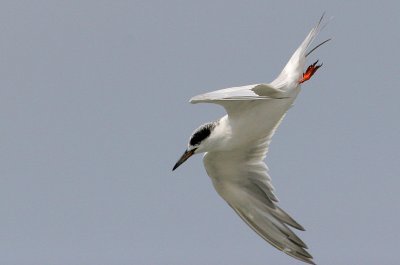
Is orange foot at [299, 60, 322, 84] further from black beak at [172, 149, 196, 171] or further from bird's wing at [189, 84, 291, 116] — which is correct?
black beak at [172, 149, 196, 171]

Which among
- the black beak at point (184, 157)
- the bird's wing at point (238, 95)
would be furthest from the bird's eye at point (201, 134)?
the bird's wing at point (238, 95)

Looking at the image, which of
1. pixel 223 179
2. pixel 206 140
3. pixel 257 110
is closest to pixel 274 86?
pixel 257 110

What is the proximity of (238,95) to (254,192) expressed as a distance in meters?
2.99

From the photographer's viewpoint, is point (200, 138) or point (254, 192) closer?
point (200, 138)

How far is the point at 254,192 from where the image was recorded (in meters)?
12.3

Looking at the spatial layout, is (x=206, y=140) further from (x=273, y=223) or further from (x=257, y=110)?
(x=273, y=223)

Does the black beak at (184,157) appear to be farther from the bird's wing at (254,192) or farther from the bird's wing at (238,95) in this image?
the bird's wing at (238,95)

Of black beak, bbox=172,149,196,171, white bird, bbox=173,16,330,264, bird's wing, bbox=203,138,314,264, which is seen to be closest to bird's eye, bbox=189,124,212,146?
white bird, bbox=173,16,330,264

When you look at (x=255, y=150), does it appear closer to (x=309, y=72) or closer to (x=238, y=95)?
(x=309, y=72)

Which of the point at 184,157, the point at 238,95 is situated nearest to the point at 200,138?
the point at 184,157

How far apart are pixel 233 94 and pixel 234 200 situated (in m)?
3.00

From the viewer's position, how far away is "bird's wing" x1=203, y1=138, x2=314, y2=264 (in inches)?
471

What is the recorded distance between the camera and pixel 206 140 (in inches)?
440

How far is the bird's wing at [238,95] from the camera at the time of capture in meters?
9.58
